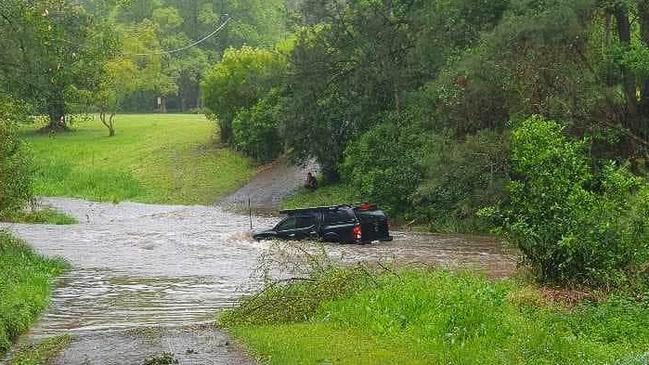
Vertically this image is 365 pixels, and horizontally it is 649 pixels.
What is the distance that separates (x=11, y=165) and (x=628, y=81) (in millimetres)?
21921

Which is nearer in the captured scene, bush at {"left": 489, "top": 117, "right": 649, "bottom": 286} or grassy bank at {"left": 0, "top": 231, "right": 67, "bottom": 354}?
grassy bank at {"left": 0, "top": 231, "right": 67, "bottom": 354}

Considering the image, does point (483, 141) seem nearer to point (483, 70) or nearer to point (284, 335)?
point (483, 70)

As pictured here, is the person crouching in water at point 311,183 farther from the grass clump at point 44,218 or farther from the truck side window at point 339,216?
the truck side window at point 339,216

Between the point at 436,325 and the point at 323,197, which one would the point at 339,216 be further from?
the point at 323,197

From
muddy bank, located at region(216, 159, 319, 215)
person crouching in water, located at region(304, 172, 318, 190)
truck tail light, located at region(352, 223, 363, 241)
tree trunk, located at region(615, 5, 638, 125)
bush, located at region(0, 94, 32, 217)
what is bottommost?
muddy bank, located at region(216, 159, 319, 215)

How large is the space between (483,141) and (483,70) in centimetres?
266

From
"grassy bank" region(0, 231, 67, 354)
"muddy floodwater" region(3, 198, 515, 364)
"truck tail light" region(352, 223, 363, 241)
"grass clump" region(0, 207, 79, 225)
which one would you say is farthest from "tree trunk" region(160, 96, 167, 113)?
"grassy bank" region(0, 231, 67, 354)

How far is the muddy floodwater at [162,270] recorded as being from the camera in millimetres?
11633

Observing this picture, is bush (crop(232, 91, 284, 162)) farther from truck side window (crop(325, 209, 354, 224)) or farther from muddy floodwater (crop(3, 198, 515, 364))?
truck side window (crop(325, 209, 354, 224))

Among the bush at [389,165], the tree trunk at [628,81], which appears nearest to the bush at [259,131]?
the bush at [389,165]

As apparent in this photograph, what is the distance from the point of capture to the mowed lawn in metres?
50.1

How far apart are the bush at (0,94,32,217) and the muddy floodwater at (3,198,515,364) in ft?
8.05

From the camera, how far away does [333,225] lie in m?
25.9

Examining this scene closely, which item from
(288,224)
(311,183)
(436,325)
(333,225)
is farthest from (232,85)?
(436,325)
